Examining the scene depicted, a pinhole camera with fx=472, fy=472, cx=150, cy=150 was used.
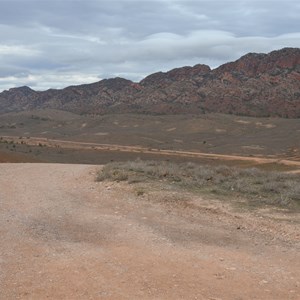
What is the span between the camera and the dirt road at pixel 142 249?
6617mm

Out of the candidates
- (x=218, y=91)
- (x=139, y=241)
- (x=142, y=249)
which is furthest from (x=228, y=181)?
(x=218, y=91)

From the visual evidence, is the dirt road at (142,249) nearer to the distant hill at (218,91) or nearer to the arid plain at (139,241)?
the arid plain at (139,241)

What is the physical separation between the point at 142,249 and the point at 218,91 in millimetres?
129544

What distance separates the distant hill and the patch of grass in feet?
319

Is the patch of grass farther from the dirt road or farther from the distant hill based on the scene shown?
the distant hill

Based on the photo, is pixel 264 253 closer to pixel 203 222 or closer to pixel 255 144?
pixel 203 222

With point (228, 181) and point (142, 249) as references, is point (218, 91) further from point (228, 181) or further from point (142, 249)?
point (142, 249)

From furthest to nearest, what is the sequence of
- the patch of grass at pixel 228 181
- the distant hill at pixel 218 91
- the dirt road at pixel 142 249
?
the distant hill at pixel 218 91 < the patch of grass at pixel 228 181 < the dirt road at pixel 142 249

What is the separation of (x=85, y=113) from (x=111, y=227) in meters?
142

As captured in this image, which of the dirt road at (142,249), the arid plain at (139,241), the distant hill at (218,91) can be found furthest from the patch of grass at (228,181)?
the distant hill at (218,91)

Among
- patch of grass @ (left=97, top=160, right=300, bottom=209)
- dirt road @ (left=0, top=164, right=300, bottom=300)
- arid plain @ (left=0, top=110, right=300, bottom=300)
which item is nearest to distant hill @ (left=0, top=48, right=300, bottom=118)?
patch of grass @ (left=97, top=160, right=300, bottom=209)

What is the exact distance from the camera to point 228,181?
16.8 m

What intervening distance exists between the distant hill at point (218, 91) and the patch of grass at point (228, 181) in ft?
319

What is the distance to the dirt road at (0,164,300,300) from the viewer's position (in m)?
6.62
